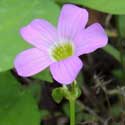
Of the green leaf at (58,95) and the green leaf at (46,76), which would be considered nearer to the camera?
the green leaf at (58,95)

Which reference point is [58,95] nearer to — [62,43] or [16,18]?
[62,43]

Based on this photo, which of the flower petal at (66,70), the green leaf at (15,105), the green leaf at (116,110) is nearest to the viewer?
the flower petal at (66,70)

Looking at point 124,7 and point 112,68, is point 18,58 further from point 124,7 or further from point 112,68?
point 112,68

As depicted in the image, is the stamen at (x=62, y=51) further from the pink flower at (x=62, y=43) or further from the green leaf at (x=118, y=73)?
the green leaf at (x=118, y=73)

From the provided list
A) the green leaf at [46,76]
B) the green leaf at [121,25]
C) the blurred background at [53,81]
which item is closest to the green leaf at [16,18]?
the blurred background at [53,81]

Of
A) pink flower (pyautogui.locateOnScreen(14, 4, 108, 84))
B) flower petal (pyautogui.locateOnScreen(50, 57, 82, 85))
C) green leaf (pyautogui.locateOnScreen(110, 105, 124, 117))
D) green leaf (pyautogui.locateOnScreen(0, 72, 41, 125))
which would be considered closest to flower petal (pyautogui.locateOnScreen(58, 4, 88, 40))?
pink flower (pyautogui.locateOnScreen(14, 4, 108, 84))

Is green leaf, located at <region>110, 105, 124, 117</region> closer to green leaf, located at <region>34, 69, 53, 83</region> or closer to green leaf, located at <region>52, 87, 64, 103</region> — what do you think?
green leaf, located at <region>34, 69, 53, 83</region>
